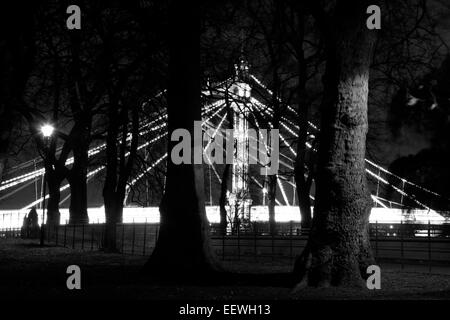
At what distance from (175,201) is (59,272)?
3171 mm

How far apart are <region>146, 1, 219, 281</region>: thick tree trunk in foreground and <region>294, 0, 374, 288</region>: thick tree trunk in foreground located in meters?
2.83

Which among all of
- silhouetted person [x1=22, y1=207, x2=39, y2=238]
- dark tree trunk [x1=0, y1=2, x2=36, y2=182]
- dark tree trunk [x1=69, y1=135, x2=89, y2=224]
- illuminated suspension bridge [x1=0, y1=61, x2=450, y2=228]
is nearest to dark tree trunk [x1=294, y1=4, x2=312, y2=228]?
illuminated suspension bridge [x1=0, y1=61, x2=450, y2=228]

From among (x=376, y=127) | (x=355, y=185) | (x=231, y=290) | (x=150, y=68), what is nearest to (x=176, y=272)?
(x=231, y=290)

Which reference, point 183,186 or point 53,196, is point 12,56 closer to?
point 183,186

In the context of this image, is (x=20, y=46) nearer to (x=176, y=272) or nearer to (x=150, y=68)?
(x=150, y=68)

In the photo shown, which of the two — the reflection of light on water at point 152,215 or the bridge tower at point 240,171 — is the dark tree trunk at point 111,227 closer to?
the bridge tower at point 240,171

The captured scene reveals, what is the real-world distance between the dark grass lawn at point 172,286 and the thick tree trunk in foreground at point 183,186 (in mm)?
692

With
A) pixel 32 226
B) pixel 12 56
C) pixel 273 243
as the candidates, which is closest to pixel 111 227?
pixel 273 243

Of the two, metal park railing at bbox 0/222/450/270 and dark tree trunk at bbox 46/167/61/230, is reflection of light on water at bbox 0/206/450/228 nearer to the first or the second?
dark tree trunk at bbox 46/167/61/230

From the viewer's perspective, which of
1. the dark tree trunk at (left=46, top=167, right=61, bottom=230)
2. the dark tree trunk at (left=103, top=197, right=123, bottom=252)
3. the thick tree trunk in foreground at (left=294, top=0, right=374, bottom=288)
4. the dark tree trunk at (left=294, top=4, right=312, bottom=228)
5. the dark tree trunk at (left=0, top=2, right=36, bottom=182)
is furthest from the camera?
the dark tree trunk at (left=46, top=167, right=61, bottom=230)

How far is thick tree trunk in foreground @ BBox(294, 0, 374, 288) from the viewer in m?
12.2

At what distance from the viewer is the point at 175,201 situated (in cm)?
→ 1455

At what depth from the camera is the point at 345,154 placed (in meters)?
12.4
